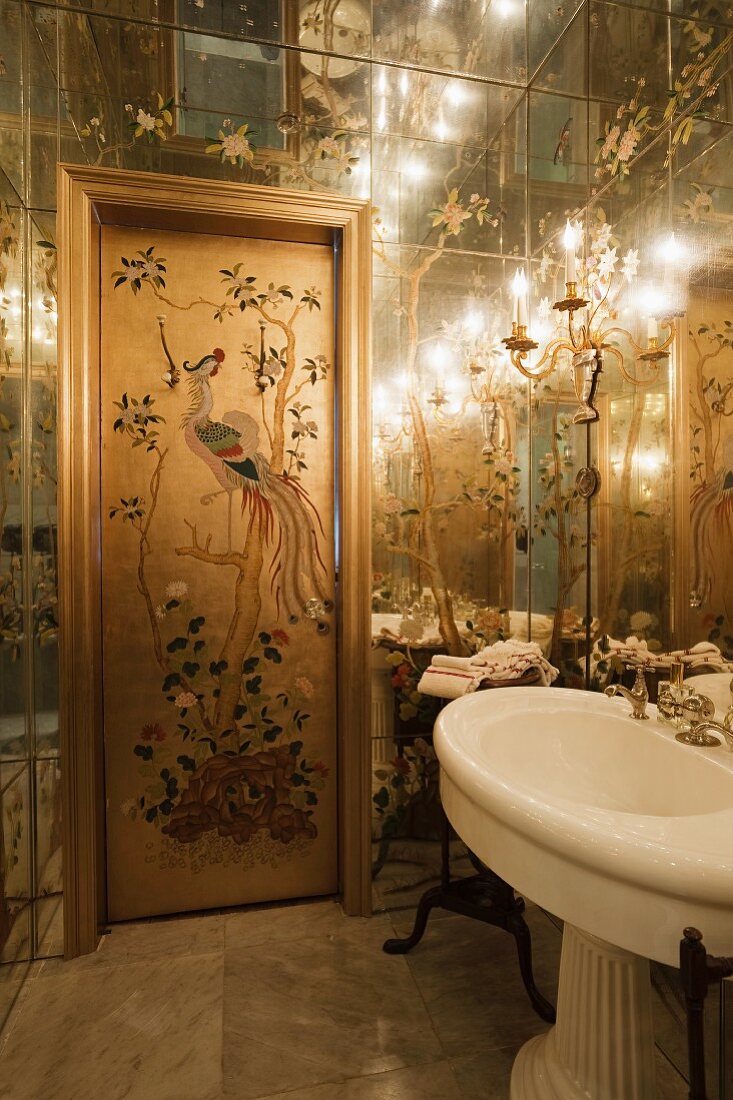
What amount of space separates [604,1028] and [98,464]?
1866 mm

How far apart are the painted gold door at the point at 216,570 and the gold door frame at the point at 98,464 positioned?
0.22 ft

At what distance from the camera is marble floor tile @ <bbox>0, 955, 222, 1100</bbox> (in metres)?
1.35

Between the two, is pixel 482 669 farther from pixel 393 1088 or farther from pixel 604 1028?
pixel 393 1088

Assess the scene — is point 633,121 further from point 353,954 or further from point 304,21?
point 353,954

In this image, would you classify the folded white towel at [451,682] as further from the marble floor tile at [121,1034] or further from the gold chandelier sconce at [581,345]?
the marble floor tile at [121,1034]

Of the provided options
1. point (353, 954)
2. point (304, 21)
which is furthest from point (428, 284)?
point (353, 954)

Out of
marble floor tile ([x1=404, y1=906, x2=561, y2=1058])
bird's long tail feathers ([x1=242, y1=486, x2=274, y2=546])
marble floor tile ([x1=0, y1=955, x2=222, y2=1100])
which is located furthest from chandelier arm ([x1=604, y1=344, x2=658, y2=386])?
marble floor tile ([x1=0, y1=955, x2=222, y2=1100])

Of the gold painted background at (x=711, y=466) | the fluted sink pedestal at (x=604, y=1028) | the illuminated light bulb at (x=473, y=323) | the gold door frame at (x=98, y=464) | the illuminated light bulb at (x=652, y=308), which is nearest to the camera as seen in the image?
the fluted sink pedestal at (x=604, y=1028)

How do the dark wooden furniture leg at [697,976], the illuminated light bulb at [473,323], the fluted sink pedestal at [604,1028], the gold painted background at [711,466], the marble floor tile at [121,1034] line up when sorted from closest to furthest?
the dark wooden furniture leg at [697,976]
the fluted sink pedestal at [604,1028]
the gold painted background at [711,466]
the marble floor tile at [121,1034]
the illuminated light bulb at [473,323]

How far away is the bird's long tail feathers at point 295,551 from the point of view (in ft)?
6.52

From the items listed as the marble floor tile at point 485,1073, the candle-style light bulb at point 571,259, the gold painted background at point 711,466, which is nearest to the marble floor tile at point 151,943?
the marble floor tile at point 485,1073

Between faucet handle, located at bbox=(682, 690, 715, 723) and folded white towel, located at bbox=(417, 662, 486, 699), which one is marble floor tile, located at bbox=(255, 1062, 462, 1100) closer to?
folded white towel, located at bbox=(417, 662, 486, 699)

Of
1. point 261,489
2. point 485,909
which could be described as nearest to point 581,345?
point 261,489

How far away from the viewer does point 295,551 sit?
2002mm
